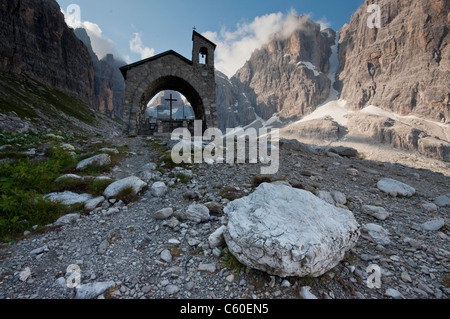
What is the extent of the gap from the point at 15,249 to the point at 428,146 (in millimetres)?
104339

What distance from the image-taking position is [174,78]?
19.3m

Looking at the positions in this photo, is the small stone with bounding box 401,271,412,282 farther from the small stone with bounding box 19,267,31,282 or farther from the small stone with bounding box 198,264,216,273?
the small stone with bounding box 19,267,31,282

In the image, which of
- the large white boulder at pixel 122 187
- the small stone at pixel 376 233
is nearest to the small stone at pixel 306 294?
the small stone at pixel 376 233

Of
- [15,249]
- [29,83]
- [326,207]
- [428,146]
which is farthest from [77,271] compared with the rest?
[428,146]

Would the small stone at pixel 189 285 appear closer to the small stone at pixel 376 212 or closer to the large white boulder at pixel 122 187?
the large white boulder at pixel 122 187

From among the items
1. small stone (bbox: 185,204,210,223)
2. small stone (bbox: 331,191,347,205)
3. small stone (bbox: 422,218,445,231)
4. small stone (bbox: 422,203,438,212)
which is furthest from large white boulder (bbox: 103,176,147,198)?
small stone (bbox: 422,203,438,212)

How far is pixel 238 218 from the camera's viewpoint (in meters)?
3.43

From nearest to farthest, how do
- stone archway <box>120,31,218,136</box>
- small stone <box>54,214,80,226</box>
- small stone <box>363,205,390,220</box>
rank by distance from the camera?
small stone <box>54,214,80,226</box> → small stone <box>363,205,390,220</box> → stone archway <box>120,31,218,136</box>

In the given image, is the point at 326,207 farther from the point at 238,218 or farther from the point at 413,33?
the point at 413,33

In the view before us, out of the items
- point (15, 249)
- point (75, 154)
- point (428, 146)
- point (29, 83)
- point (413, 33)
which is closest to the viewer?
point (15, 249)

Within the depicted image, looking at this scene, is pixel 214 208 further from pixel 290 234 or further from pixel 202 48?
pixel 202 48

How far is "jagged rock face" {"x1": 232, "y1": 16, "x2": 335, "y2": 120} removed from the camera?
434 feet

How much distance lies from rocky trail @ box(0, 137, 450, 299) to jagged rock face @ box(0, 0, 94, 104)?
8568 cm

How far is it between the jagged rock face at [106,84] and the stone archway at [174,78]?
12040 cm
